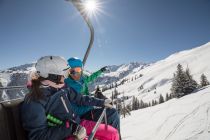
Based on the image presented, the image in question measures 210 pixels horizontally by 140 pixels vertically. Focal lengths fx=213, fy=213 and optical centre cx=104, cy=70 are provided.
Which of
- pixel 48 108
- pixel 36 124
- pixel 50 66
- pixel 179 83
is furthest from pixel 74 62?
pixel 179 83

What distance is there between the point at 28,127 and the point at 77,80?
112 inches

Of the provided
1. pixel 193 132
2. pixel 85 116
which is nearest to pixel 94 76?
pixel 85 116

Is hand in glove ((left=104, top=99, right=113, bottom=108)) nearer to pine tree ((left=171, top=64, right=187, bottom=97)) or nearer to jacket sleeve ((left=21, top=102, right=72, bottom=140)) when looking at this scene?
jacket sleeve ((left=21, top=102, right=72, bottom=140))

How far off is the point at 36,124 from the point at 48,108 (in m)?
0.36

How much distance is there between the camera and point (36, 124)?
289 cm

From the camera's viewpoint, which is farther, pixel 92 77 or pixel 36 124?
pixel 92 77

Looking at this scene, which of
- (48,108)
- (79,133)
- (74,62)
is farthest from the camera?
(74,62)

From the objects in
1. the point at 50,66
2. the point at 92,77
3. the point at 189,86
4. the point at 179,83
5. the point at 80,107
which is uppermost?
the point at 179,83

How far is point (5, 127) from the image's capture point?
9.33 feet

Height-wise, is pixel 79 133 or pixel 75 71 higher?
pixel 75 71

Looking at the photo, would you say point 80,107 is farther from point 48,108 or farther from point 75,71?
point 48,108

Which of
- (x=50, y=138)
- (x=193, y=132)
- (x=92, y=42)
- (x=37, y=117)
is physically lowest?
(x=193, y=132)

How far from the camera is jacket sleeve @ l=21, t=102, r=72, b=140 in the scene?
2.89 m

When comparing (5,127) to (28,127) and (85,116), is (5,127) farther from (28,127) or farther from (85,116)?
(85,116)
